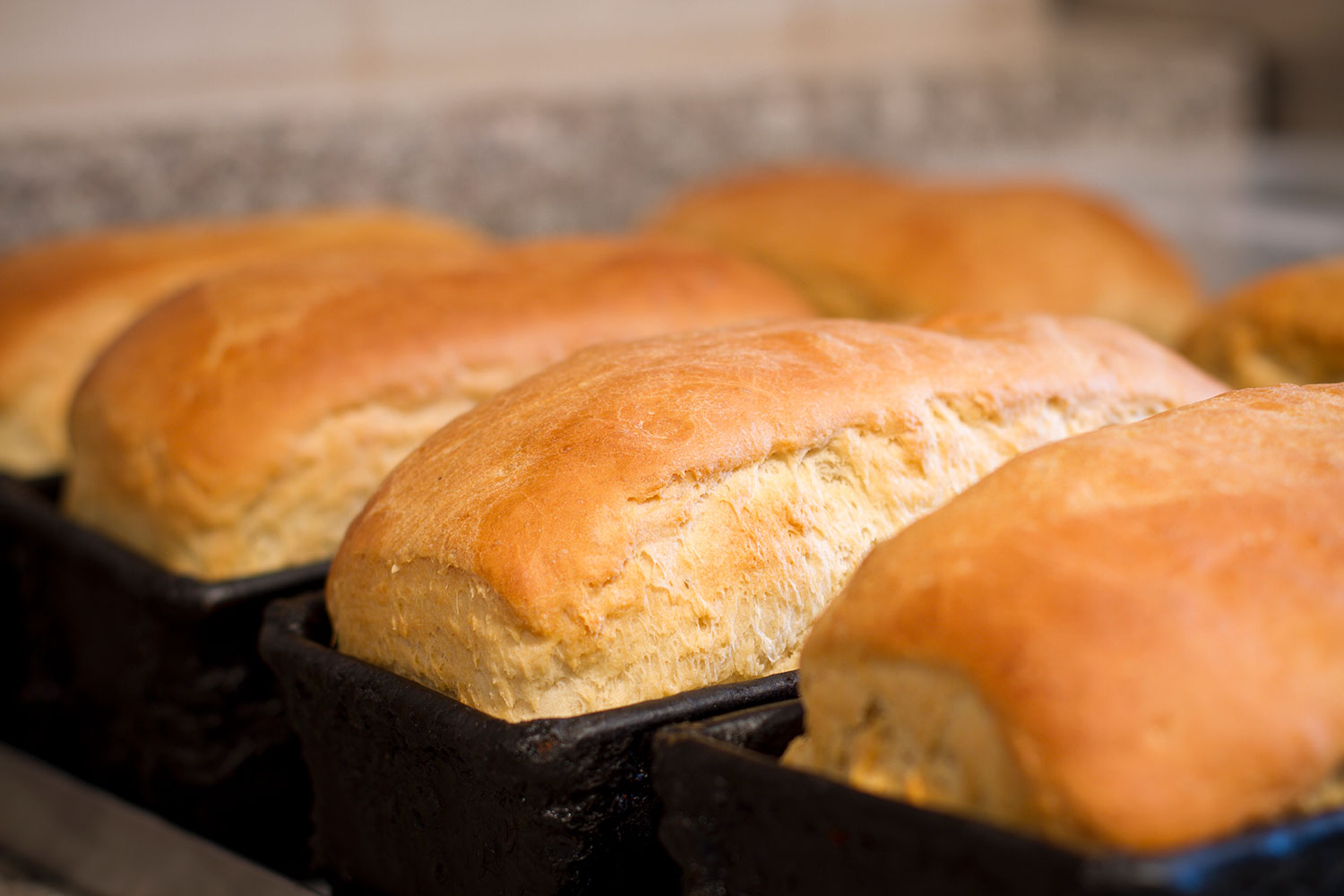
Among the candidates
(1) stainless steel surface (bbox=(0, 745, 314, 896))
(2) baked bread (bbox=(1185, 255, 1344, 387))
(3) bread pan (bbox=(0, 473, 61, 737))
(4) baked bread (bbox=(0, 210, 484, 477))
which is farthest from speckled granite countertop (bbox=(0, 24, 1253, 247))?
(2) baked bread (bbox=(1185, 255, 1344, 387))

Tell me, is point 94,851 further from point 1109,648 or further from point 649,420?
point 1109,648

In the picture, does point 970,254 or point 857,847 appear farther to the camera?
point 970,254

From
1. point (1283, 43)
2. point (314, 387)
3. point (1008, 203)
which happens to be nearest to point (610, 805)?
point (314, 387)

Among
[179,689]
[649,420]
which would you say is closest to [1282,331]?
[649,420]

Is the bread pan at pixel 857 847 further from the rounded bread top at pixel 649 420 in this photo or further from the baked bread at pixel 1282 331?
the baked bread at pixel 1282 331

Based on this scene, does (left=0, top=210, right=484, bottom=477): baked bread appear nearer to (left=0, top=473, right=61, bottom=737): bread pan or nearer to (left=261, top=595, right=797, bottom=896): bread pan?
(left=0, top=473, right=61, bottom=737): bread pan

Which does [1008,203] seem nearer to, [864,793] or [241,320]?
[241,320]
